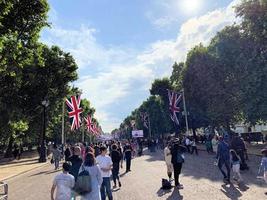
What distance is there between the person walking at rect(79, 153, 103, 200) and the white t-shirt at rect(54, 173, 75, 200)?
1.17 feet

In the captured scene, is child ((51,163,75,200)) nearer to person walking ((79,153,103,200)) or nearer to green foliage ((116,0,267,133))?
person walking ((79,153,103,200))

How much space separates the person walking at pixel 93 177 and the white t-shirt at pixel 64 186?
356 millimetres

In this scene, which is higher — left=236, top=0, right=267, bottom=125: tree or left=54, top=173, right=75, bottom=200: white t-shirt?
left=236, top=0, right=267, bottom=125: tree

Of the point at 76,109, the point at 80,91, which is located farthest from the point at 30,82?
the point at 80,91

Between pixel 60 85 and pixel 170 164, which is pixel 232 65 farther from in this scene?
pixel 170 164

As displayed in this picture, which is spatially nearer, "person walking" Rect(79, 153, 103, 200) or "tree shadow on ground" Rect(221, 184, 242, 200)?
"person walking" Rect(79, 153, 103, 200)

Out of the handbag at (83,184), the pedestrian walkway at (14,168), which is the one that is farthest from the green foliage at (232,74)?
the handbag at (83,184)

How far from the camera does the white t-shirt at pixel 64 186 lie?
870 cm

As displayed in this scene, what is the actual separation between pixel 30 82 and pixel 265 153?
41354 millimetres

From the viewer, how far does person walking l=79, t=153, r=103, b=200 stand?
8914 mm

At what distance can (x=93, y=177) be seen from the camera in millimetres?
9289

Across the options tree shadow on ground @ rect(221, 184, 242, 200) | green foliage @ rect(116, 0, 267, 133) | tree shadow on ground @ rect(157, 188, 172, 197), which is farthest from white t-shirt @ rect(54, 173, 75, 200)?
green foliage @ rect(116, 0, 267, 133)

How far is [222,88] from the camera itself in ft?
178

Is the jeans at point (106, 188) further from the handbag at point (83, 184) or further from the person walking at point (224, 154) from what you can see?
the person walking at point (224, 154)
